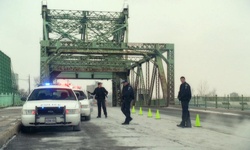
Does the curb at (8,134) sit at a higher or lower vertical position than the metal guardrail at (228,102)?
higher

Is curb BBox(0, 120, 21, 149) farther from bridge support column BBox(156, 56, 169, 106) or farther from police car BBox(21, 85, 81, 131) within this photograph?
bridge support column BBox(156, 56, 169, 106)

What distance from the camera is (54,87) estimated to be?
12.9 metres

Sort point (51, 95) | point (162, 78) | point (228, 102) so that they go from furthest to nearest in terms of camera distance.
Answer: point (162, 78) → point (228, 102) → point (51, 95)

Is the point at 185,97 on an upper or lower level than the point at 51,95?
lower

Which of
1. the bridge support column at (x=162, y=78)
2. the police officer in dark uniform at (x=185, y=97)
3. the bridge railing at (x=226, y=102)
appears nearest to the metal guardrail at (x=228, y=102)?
the bridge railing at (x=226, y=102)

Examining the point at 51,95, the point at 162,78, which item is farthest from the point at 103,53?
the point at 51,95

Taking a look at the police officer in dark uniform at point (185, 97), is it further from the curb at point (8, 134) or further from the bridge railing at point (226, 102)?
the bridge railing at point (226, 102)

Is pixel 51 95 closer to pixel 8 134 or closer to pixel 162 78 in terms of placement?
pixel 8 134

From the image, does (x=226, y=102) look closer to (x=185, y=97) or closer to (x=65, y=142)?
(x=185, y=97)

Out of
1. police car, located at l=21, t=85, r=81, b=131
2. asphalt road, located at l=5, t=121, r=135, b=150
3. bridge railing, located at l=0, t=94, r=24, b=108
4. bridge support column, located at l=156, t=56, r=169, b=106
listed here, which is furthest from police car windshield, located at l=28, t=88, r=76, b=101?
bridge railing, located at l=0, t=94, r=24, b=108

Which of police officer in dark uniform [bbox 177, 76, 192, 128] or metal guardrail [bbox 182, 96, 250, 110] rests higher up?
police officer in dark uniform [bbox 177, 76, 192, 128]

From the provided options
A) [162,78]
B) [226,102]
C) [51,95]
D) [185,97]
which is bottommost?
[226,102]

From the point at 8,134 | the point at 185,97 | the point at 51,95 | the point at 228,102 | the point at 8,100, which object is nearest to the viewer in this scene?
the point at 8,134

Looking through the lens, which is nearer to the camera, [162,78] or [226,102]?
[226,102]
